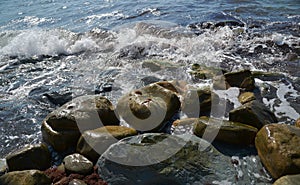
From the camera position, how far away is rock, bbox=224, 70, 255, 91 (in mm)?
5496

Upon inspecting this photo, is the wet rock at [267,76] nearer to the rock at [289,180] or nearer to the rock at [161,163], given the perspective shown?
the rock at [161,163]

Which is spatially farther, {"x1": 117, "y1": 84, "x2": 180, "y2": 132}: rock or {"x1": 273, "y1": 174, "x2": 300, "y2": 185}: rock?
{"x1": 117, "y1": 84, "x2": 180, "y2": 132}: rock

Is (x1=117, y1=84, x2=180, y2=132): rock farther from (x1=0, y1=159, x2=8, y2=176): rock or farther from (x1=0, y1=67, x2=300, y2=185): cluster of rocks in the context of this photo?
(x1=0, y1=159, x2=8, y2=176): rock

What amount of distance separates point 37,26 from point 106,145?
9825 millimetres

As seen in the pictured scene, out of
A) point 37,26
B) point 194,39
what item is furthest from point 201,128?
point 37,26

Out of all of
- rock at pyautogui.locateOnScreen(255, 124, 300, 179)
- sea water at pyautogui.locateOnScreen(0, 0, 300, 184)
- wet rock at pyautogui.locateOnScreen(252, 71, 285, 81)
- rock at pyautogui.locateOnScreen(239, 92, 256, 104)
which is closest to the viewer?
rock at pyautogui.locateOnScreen(255, 124, 300, 179)

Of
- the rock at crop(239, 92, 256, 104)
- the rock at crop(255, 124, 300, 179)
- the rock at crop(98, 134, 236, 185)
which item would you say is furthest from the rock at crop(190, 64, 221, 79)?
the rock at crop(98, 134, 236, 185)

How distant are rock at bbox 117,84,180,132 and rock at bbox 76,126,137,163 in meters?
0.40

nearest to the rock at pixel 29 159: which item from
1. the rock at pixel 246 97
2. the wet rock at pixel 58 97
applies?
the wet rock at pixel 58 97

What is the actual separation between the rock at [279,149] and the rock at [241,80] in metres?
1.91

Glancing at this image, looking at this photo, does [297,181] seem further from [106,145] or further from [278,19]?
[278,19]

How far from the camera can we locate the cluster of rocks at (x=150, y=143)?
335 cm

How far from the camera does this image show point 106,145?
12.5 feet

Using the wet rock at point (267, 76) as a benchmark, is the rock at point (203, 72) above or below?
above
